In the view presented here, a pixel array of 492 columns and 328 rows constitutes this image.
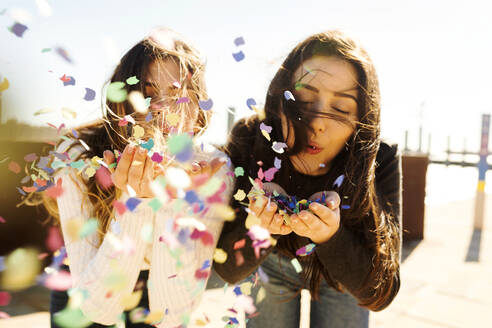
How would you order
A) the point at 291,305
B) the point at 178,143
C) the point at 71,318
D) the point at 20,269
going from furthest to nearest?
the point at 20,269 → the point at 291,305 → the point at 71,318 → the point at 178,143

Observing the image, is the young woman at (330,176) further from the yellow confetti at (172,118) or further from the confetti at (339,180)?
the yellow confetti at (172,118)

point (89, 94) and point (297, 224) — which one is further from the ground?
point (89, 94)

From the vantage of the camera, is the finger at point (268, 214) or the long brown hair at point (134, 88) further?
the long brown hair at point (134, 88)

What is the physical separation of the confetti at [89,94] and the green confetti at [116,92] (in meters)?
0.14

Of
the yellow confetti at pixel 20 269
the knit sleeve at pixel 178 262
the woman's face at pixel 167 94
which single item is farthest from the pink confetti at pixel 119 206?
the yellow confetti at pixel 20 269

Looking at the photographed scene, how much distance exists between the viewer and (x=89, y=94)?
44.0 inches

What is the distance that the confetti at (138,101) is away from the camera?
3.71 feet

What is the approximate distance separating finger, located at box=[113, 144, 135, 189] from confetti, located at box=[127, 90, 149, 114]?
163 millimetres

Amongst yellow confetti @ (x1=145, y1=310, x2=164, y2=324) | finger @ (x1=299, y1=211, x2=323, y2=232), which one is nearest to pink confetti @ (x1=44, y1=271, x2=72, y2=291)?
yellow confetti @ (x1=145, y1=310, x2=164, y2=324)

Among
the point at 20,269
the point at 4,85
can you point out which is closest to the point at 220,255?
the point at 4,85

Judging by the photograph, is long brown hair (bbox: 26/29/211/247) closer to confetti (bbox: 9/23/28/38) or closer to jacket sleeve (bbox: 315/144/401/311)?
confetti (bbox: 9/23/28/38)

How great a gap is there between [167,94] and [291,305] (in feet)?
2.93

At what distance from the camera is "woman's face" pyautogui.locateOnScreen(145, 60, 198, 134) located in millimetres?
1163

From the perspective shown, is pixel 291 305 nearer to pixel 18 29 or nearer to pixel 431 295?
pixel 18 29
